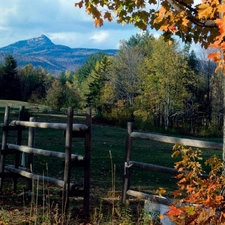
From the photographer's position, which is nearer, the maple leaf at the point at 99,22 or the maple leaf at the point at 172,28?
the maple leaf at the point at 172,28

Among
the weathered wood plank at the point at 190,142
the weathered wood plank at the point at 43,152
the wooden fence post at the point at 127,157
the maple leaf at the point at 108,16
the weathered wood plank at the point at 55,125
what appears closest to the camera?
the maple leaf at the point at 108,16

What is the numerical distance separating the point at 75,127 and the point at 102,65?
59727 mm

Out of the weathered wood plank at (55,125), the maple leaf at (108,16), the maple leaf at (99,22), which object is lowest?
the weathered wood plank at (55,125)

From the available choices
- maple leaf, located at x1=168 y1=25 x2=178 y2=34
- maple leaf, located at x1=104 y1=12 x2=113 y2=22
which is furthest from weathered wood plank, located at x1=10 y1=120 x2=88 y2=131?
maple leaf, located at x1=168 y1=25 x2=178 y2=34

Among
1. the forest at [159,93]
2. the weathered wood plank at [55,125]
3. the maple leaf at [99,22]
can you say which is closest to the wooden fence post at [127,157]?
the weathered wood plank at [55,125]

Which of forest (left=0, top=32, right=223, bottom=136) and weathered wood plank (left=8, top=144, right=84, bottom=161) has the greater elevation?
forest (left=0, top=32, right=223, bottom=136)

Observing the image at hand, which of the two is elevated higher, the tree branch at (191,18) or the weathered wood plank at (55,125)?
the tree branch at (191,18)

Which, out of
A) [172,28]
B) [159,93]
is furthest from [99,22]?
[159,93]

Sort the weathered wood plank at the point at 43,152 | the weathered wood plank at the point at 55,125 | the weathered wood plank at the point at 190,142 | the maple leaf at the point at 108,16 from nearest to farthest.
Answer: the maple leaf at the point at 108,16 < the weathered wood plank at the point at 190,142 < the weathered wood plank at the point at 55,125 < the weathered wood plank at the point at 43,152

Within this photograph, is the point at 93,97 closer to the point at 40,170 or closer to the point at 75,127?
the point at 40,170

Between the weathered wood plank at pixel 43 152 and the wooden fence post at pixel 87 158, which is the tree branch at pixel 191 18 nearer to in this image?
the wooden fence post at pixel 87 158

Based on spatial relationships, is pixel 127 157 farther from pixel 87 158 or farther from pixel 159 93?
pixel 159 93

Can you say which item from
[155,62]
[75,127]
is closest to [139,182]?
[75,127]

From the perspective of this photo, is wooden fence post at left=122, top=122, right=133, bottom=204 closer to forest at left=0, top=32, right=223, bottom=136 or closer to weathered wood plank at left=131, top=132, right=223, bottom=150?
weathered wood plank at left=131, top=132, right=223, bottom=150
